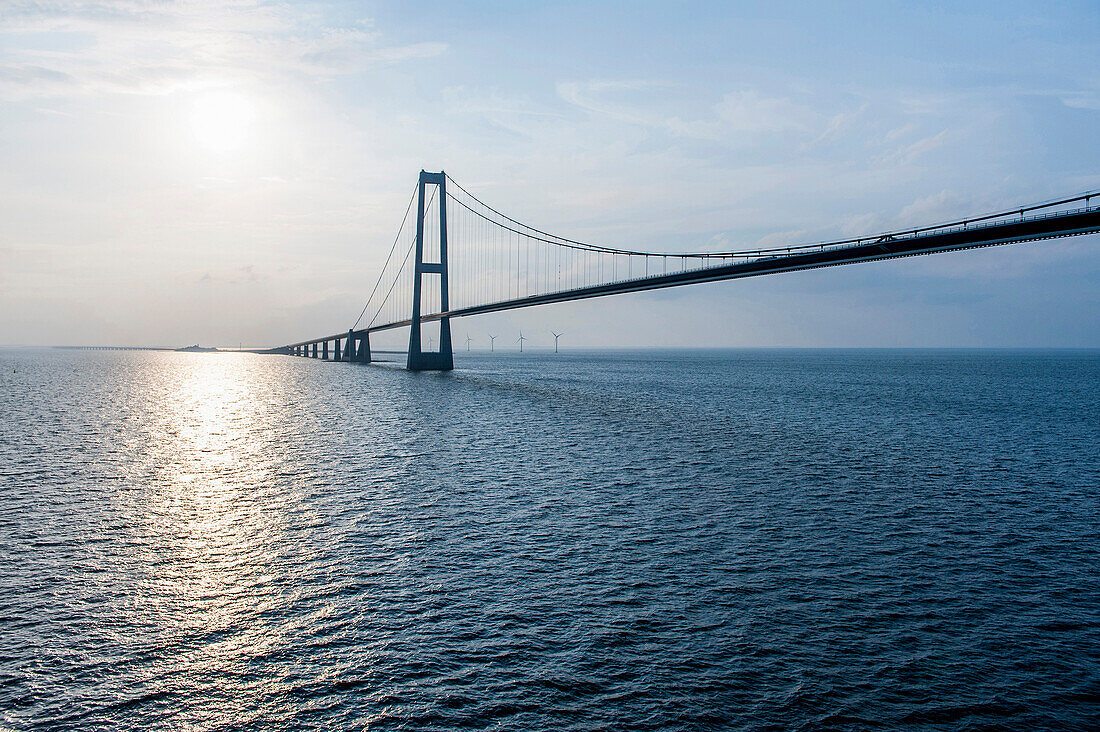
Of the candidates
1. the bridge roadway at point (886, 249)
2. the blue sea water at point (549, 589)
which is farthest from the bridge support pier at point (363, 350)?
the blue sea water at point (549, 589)

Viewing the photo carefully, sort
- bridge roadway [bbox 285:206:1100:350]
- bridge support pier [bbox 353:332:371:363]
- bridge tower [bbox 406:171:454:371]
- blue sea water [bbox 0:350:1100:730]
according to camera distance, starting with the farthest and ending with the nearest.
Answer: bridge support pier [bbox 353:332:371:363], bridge tower [bbox 406:171:454:371], bridge roadway [bbox 285:206:1100:350], blue sea water [bbox 0:350:1100:730]

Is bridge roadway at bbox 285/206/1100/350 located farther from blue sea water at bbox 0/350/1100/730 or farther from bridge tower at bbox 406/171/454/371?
bridge tower at bbox 406/171/454/371

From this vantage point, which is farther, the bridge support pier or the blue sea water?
the bridge support pier

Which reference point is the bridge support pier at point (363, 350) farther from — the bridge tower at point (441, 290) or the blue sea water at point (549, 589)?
the blue sea water at point (549, 589)

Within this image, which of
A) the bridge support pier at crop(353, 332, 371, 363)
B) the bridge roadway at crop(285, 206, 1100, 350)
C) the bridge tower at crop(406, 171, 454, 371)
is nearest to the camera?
the bridge roadway at crop(285, 206, 1100, 350)

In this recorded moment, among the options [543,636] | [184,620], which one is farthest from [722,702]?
[184,620]

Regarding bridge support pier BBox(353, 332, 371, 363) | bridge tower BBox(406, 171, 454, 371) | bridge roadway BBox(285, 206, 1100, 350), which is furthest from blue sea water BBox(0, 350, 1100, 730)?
bridge support pier BBox(353, 332, 371, 363)

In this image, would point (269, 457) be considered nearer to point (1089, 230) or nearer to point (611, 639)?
point (611, 639)
